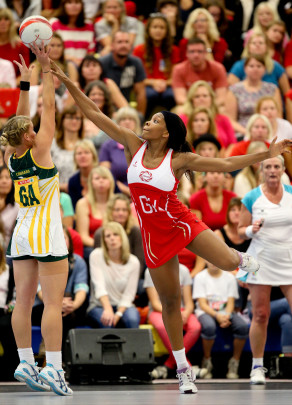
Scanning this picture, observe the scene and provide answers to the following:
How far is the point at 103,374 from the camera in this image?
8.45m

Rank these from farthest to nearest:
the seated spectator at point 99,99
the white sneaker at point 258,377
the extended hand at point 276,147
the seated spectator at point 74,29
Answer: the seated spectator at point 74,29, the seated spectator at point 99,99, the white sneaker at point 258,377, the extended hand at point 276,147

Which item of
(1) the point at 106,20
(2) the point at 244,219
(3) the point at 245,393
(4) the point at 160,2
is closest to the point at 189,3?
(4) the point at 160,2

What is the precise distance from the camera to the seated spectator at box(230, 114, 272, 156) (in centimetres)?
1139

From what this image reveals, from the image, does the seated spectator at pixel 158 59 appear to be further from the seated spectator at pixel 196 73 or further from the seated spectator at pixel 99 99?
the seated spectator at pixel 99 99

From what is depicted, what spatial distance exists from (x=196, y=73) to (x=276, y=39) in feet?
5.31

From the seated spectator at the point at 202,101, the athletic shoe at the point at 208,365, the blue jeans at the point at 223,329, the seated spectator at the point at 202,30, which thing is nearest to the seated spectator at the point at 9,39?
the seated spectator at the point at 202,30

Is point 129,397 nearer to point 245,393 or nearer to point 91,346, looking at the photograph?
point 245,393

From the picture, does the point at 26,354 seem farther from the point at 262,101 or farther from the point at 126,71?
the point at 126,71

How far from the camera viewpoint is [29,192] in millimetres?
6969

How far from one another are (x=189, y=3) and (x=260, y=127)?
13.4ft

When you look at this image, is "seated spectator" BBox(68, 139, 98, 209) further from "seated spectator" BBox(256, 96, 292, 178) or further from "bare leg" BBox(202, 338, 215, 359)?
"bare leg" BBox(202, 338, 215, 359)

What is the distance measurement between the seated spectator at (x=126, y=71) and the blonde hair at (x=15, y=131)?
6.03 m

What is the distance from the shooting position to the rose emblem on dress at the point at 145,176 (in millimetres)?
A: 6973

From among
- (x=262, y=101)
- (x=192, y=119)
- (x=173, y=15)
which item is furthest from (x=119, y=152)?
(x=173, y=15)
